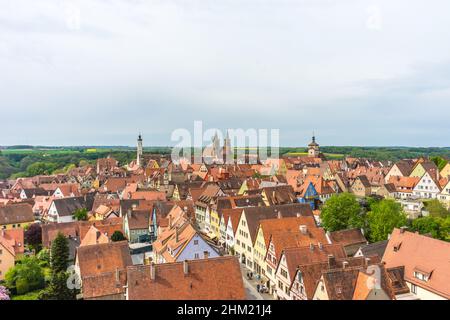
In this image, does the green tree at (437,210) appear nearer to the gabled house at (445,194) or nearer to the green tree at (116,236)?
the gabled house at (445,194)

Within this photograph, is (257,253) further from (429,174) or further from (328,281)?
(429,174)

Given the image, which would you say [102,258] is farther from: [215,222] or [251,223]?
[215,222]

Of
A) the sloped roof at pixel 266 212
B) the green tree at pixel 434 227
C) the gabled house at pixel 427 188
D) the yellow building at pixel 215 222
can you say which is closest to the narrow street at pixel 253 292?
the sloped roof at pixel 266 212

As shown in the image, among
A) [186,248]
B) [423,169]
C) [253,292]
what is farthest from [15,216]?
[423,169]

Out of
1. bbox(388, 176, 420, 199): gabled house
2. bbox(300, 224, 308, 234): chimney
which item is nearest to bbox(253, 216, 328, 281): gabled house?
bbox(300, 224, 308, 234): chimney

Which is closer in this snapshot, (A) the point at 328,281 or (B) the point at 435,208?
(A) the point at 328,281

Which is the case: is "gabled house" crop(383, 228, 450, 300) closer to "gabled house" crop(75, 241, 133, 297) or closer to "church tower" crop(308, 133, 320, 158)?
"gabled house" crop(75, 241, 133, 297)

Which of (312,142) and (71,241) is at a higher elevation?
(312,142)
